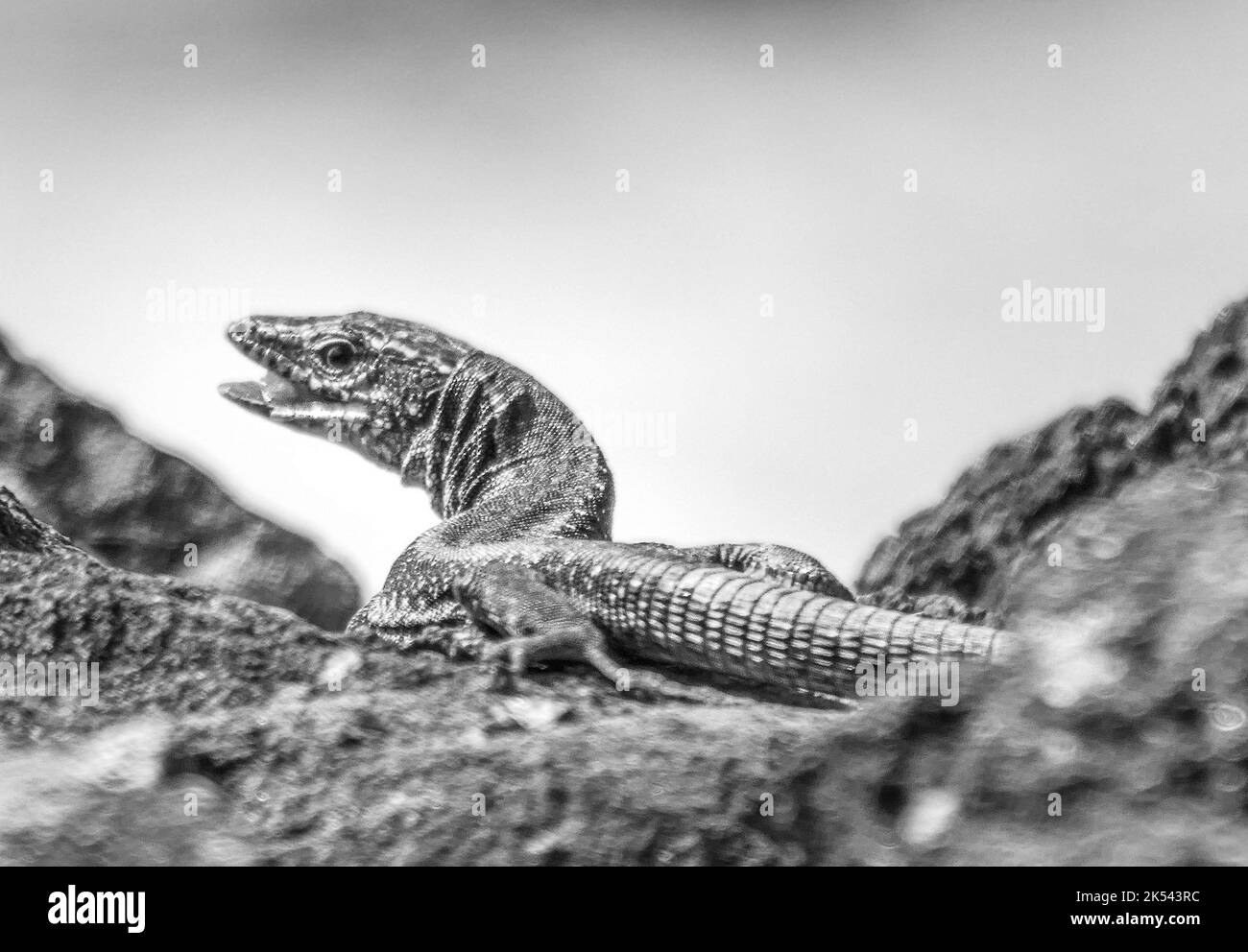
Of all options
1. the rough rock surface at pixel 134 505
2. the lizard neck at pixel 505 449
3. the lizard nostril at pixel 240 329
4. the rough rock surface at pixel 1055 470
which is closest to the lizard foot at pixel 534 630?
the lizard neck at pixel 505 449

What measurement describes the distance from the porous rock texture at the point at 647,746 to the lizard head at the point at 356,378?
93.0 inches

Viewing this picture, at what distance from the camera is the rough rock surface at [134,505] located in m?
8.38

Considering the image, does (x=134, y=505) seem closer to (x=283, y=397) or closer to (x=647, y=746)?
(x=283, y=397)

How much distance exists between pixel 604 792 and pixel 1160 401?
3609mm

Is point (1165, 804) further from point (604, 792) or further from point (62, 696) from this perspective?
point (62, 696)

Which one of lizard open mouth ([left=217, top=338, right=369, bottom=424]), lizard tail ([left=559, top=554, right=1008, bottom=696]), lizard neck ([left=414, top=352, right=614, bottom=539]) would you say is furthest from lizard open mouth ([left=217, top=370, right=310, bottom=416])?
lizard tail ([left=559, top=554, right=1008, bottom=696])

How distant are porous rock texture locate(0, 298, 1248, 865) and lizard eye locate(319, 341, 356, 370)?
98.5 inches

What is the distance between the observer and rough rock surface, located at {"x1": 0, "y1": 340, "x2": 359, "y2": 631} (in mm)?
8383

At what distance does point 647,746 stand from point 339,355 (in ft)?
14.2

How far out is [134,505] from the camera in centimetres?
842

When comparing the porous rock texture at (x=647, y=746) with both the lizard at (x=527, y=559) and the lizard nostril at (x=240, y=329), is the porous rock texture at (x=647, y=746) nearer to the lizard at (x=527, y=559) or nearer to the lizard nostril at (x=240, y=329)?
the lizard at (x=527, y=559)

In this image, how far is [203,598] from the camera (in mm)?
5367

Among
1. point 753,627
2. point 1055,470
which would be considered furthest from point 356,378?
point 1055,470
